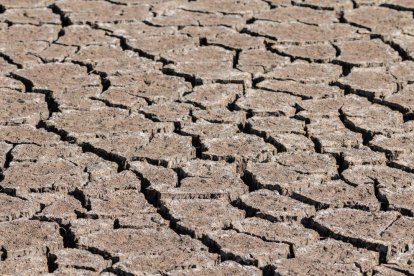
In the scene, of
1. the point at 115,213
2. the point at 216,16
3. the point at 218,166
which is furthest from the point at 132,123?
the point at 216,16

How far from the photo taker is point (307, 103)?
5.60 meters

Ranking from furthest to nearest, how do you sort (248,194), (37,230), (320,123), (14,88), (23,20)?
1. (23,20)
2. (14,88)
3. (320,123)
4. (248,194)
5. (37,230)

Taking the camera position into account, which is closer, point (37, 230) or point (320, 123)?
point (37, 230)

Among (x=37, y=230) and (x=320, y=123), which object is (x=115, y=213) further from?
(x=320, y=123)

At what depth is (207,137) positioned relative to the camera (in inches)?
205

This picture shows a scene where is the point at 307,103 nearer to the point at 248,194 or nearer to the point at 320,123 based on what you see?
the point at 320,123

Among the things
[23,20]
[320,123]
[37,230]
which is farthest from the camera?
[23,20]

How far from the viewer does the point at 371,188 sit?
4.69 m

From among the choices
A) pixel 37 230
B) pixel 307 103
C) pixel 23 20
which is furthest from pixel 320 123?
pixel 23 20

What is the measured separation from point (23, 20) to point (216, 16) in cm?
100

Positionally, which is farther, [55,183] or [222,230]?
[55,183]

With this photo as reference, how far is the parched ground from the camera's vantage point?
4.25 meters

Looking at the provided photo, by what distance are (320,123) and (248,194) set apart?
0.83 m

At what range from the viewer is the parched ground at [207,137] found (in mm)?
4254
